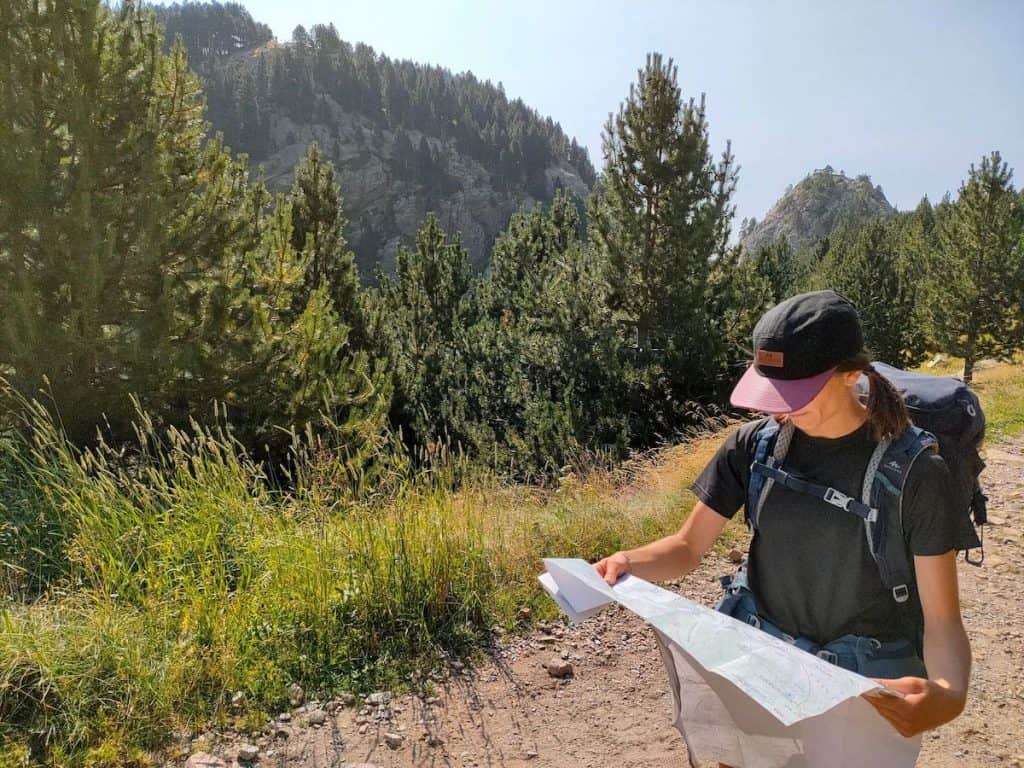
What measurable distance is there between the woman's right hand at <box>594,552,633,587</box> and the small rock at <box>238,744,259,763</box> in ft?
5.70

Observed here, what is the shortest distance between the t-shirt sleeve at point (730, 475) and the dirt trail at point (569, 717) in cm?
141

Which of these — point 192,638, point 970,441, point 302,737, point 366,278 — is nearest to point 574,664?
point 302,737

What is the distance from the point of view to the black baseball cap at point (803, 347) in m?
1.35

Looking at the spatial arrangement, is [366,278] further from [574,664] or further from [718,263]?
[574,664]

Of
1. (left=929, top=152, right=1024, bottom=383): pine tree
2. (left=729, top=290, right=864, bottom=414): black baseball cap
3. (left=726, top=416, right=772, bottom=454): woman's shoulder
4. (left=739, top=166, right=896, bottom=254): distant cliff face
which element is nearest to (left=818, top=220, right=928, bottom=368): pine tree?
(left=929, top=152, right=1024, bottom=383): pine tree

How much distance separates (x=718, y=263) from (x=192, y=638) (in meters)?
9.57

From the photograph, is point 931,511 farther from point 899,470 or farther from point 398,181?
point 398,181

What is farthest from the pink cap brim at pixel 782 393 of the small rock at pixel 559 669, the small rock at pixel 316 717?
the small rock at pixel 316 717

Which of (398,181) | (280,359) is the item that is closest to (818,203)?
(398,181)

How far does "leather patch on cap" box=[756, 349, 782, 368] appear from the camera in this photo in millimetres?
1385

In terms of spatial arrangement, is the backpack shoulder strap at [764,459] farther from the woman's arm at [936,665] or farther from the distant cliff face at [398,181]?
the distant cliff face at [398,181]

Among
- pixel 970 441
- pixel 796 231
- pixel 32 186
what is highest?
pixel 796 231

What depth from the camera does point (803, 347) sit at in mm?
1351

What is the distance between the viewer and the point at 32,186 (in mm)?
5109
